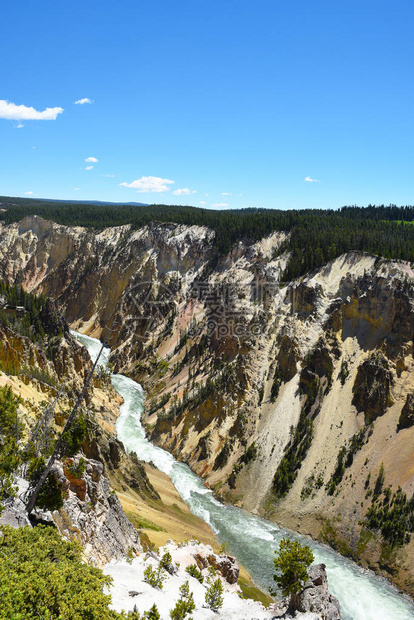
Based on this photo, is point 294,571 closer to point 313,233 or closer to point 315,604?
point 315,604

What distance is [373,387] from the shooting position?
146ft

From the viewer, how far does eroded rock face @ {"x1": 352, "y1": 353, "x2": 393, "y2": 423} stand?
43438 millimetres

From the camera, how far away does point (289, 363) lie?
172 feet

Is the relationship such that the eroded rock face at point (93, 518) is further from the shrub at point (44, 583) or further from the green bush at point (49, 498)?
the shrub at point (44, 583)

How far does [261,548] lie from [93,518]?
22.3 metres

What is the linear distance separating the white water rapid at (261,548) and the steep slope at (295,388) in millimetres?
1353

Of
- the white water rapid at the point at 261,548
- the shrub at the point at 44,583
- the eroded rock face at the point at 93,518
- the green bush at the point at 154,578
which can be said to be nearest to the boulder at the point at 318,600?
the green bush at the point at 154,578

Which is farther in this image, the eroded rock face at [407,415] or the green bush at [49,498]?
the eroded rock face at [407,415]

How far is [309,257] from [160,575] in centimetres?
5283

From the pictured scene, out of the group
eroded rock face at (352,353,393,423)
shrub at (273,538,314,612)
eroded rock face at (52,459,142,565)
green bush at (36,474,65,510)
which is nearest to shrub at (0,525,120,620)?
green bush at (36,474,65,510)

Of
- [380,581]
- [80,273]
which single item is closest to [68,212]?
[80,273]

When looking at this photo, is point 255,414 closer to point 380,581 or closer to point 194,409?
point 194,409

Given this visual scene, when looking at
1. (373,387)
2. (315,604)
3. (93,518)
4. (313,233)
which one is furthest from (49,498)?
(313,233)

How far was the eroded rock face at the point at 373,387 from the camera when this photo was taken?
143 ft
